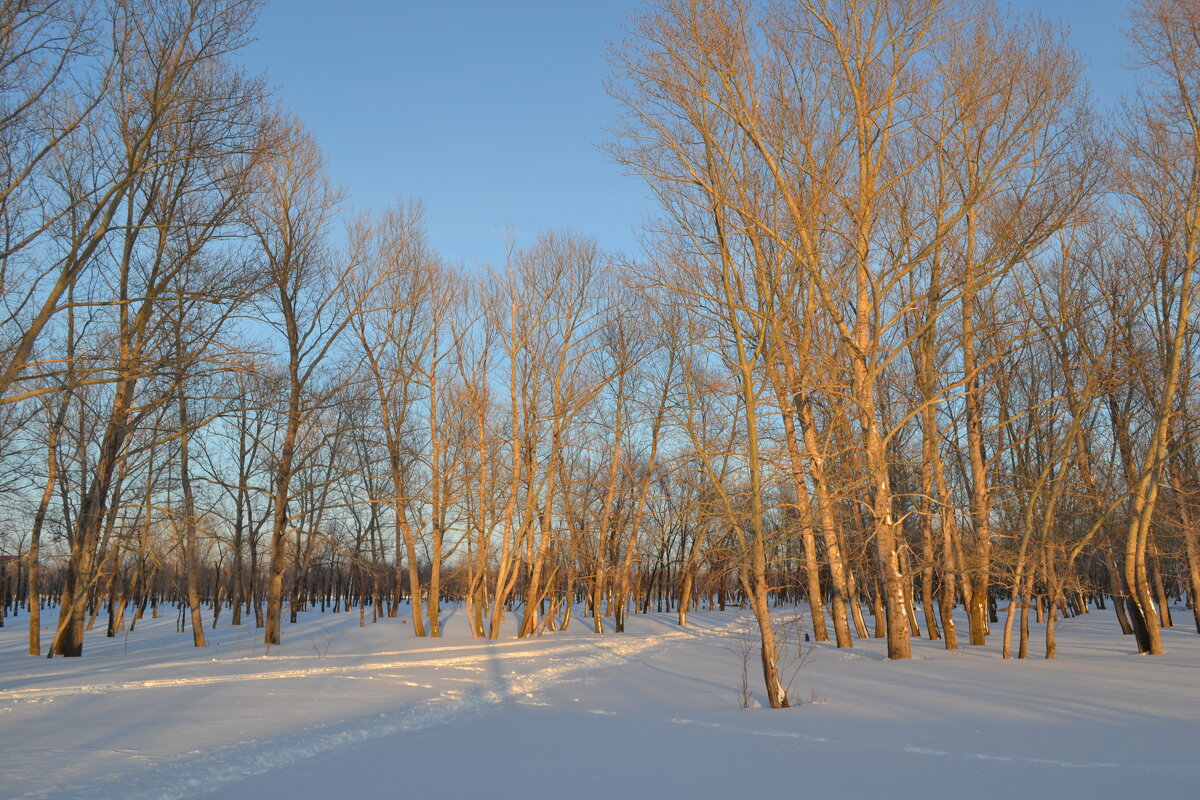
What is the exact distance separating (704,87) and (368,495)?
109ft

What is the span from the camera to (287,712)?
30.8 ft

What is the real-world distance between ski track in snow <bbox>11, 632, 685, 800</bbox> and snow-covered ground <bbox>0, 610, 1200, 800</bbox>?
0.03 m

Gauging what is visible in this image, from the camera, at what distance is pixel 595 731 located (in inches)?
338

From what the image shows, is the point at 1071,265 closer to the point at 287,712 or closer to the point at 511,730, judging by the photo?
the point at 511,730

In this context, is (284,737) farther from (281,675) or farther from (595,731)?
(281,675)

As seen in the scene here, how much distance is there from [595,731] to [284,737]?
3329 mm

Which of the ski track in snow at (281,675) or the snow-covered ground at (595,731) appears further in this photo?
the ski track in snow at (281,675)

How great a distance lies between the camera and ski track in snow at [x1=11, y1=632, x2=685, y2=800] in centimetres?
595

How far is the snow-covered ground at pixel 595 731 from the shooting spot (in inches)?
233

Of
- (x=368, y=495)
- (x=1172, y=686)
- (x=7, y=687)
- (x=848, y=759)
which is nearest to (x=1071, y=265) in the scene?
(x=1172, y=686)

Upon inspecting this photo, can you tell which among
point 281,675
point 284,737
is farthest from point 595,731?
point 281,675

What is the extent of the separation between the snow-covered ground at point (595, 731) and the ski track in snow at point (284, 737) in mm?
32

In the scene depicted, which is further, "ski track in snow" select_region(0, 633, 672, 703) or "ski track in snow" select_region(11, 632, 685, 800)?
"ski track in snow" select_region(0, 633, 672, 703)

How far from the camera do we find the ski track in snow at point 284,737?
595 cm
